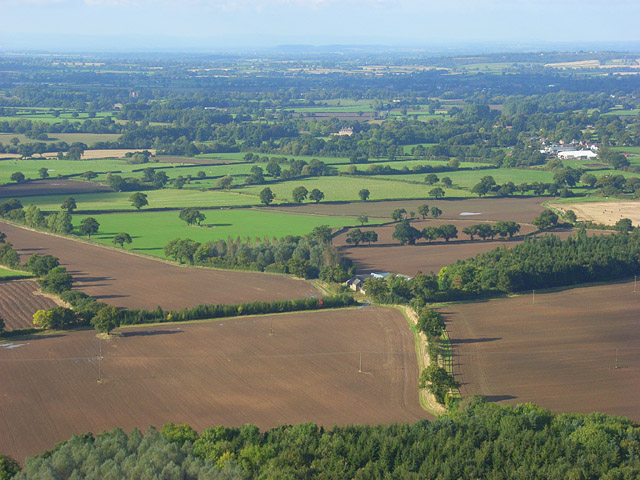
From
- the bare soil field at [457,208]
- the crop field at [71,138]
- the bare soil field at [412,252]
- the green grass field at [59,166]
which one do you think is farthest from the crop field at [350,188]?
the crop field at [71,138]

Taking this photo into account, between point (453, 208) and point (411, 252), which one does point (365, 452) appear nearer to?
Result: point (411, 252)

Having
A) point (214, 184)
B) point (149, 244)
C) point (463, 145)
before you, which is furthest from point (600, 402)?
point (463, 145)

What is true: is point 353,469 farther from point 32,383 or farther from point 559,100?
point 559,100

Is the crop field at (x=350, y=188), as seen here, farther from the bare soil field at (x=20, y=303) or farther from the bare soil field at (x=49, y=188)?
the bare soil field at (x=20, y=303)

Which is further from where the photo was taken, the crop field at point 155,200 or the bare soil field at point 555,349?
the crop field at point 155,200

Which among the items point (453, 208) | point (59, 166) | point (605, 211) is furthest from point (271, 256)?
point (59, 166)
